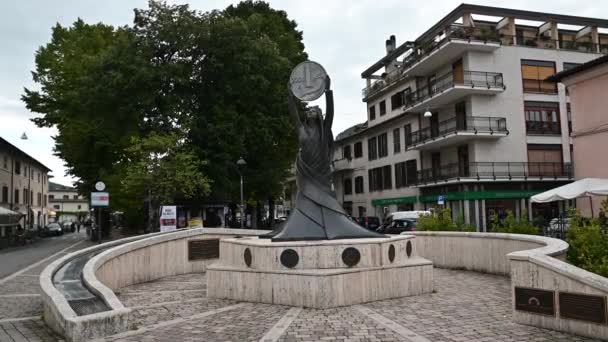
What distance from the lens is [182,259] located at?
14.9m

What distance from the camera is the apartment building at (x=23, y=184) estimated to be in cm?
4766

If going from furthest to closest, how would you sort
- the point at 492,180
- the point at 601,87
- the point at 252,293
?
the point at 492,180 → the point at 601,87 → the point at 252,293

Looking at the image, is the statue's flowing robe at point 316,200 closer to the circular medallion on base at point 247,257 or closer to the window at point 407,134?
the circular medallion on base at point 247,257

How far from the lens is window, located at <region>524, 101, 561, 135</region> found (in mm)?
38219

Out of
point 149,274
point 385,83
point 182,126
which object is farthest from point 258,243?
point 385,83

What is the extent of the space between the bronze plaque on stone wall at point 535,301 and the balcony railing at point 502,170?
2954cm

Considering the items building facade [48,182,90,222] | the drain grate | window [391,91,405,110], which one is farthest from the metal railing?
building facade [48,182,90,222]

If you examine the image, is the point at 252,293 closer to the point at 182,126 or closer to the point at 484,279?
the point at 484,279

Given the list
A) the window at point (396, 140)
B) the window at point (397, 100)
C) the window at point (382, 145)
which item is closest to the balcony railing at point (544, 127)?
the window at point (397, 100)

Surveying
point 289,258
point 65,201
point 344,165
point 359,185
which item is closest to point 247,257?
point 289,258

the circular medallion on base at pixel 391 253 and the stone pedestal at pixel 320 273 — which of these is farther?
the circular medallion on base at pixel 391 253

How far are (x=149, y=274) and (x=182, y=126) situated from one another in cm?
1567

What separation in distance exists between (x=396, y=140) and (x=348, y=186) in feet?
39.4

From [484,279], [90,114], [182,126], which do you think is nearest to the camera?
[484,279]
